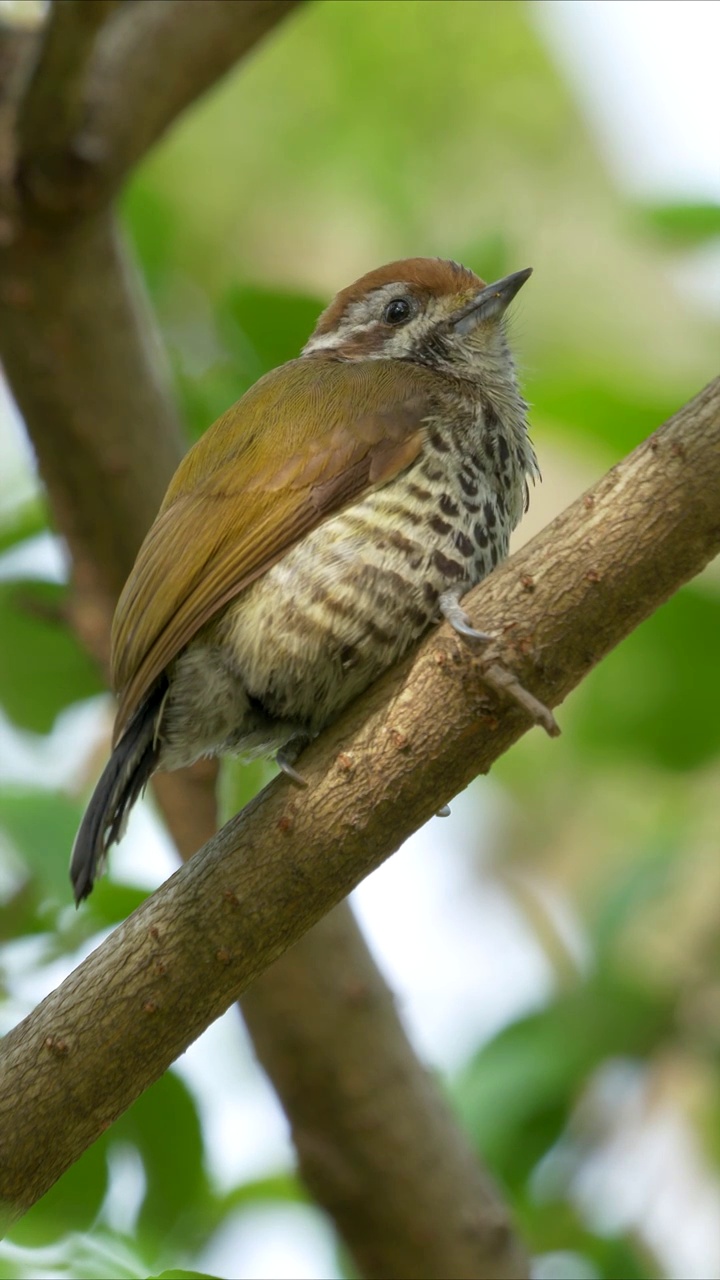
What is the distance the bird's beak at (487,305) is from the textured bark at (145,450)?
75 centimetres

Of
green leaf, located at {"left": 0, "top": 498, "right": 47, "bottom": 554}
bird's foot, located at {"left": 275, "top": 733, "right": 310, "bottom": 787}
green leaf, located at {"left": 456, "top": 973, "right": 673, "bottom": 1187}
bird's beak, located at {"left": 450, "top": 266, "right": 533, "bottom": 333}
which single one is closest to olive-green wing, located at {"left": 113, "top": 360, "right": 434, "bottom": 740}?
bird's foot, located at {"left": 275, "top": 733, "right": 310, "bottom": 787}

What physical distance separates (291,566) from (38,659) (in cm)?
126

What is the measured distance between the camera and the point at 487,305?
363 cm

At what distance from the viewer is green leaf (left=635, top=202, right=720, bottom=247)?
11.1ft

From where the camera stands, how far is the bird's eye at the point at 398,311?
3719mm

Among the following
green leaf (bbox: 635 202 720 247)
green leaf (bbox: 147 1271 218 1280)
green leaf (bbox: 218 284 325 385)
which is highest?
green leaf (bbox: 218 284 325 385)

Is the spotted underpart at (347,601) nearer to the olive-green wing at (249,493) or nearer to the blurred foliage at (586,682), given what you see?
the olive-green wing at (249,493)

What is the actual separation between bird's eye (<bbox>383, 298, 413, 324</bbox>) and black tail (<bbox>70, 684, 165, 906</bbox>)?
4.14 feet

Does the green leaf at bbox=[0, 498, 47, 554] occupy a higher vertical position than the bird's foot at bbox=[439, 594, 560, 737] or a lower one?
higher

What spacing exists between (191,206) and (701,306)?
1.84m

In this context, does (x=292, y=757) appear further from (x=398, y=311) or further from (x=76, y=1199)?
(x=398, y=311)

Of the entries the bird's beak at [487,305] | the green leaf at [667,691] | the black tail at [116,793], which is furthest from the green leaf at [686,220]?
the black tail at [116,793]

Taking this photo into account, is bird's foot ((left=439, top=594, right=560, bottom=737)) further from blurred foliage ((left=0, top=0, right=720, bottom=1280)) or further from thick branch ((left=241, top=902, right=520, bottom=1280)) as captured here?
thick branch ((left=241, top=902, right=520, bottom=1280))

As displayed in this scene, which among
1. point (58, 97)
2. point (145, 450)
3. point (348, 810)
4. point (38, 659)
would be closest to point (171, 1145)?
point (348, 810)
